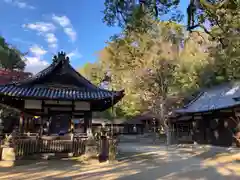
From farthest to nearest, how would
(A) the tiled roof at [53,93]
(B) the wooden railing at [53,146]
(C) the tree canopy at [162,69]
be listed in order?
(C) the tree canopy at [162,69] < (B) the wooden railing at [53,146] < (A) the tiled roof at [53,93]

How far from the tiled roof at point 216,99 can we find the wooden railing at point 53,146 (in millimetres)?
11943

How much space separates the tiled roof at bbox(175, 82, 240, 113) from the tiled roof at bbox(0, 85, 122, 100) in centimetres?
1122

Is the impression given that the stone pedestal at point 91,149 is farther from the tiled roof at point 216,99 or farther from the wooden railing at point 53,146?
the tiled roof at point 216,99

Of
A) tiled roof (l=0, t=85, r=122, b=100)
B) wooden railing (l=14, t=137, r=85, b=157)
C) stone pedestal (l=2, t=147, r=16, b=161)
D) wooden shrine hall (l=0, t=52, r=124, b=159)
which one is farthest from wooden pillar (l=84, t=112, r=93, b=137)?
stone pedestal (l=2, t=147, r=16, b=161)

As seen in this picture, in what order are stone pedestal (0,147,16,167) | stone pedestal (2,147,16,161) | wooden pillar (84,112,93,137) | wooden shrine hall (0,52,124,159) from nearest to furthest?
1. stone pedestal (0,147,16,167)
2. stone pedestal (2,147,16,161)
3. wooden shrine hall (0,52,124,159)
4. wooden pillar (84,112,93,137)

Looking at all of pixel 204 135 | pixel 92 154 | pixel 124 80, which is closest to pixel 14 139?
pixel 92 154

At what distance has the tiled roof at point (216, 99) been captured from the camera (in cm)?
2048

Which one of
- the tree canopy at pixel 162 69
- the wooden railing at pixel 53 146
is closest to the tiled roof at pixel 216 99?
the tree canopy at pixel 162 69

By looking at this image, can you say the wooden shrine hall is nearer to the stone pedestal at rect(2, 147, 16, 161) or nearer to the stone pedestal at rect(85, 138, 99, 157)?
the stone pedestal at rect(85, 138, 99, 157)

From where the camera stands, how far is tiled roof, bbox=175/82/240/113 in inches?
806

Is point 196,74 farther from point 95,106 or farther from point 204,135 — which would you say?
point 95,106

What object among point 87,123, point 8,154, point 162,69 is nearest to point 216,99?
point 162,69

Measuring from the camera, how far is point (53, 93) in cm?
1164

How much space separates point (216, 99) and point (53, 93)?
16161 mm
